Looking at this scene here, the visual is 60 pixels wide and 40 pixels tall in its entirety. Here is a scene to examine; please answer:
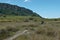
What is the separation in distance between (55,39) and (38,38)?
917 millimetres

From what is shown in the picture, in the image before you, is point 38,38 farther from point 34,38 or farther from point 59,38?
point 59,38

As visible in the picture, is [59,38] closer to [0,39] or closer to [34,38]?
[34,38]

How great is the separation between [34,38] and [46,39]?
0.69 m

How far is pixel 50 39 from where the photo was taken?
39.0 feet

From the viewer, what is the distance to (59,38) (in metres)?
11.7

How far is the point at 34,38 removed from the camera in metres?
11.6

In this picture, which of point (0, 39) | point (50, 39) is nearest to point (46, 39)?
point (50, 39)

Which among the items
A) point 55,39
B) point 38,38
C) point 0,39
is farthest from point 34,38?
point 0,39

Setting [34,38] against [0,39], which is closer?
[34,38]

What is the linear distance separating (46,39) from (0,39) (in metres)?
4.36

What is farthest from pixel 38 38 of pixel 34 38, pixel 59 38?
pixel 59 38

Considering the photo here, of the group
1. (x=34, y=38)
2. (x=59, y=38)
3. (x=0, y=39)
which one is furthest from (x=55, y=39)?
(x=0, y=39)

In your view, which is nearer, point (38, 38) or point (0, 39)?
point (38, 38)

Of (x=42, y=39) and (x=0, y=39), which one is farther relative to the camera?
(x=0, y=39)
